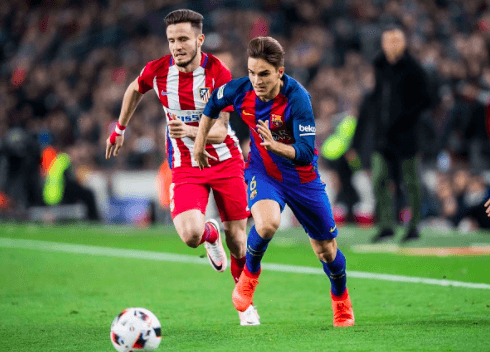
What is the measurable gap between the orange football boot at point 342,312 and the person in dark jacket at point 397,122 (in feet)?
16.5

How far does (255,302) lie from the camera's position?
22.0 ft

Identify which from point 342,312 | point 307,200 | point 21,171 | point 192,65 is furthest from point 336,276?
point 21,171

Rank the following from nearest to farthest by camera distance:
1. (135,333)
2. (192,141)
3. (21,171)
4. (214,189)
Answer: (135,333)
(192,141)
(214,189)
(21,171)

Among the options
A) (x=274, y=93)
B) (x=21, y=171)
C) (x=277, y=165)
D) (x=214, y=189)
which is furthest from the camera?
(x=21, y=171)

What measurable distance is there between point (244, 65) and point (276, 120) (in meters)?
13.7

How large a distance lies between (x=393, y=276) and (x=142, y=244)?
5.21 meters

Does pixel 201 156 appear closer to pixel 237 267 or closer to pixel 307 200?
pixel 307 200

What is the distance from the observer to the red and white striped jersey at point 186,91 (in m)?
6.30

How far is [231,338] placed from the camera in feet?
16.5

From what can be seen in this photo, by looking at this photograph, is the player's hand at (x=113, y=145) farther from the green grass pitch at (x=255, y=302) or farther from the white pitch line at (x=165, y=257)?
the white pitch line at (x=165, y=257)

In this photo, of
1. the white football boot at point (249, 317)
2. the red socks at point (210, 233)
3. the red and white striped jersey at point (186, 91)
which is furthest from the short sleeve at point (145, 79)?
the white football boot at point (249, 317)

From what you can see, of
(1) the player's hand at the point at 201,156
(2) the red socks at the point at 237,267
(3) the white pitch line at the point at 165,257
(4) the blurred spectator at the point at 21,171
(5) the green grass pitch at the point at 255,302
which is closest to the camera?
(5) the green grass pitch at the point at 255,302

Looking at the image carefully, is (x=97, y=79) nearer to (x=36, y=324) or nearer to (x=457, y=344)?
(x=36, y=324)

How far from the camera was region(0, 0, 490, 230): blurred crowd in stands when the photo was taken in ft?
44.8
